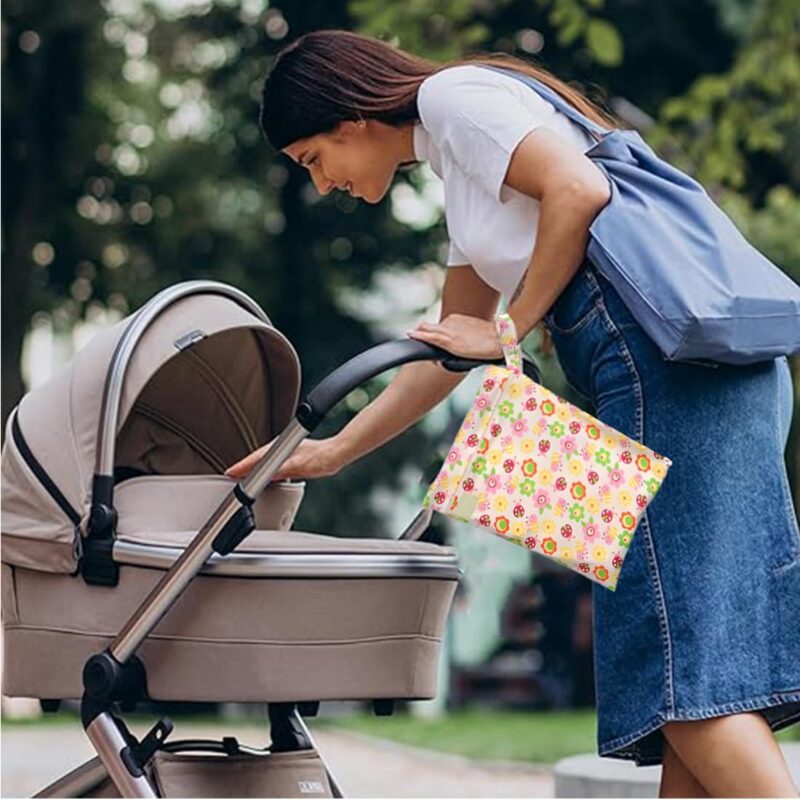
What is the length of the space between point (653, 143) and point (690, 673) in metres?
5.64

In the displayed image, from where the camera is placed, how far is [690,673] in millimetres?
2375

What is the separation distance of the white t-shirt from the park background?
25.4 ft

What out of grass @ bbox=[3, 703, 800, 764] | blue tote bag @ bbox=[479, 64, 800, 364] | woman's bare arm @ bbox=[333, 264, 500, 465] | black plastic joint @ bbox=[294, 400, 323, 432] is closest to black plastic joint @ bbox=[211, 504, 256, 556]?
black plastic joint @ bbox=[294, 400, 323, 432]

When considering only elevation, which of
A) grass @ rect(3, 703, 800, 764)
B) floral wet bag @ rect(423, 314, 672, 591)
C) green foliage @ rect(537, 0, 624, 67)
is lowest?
grass @ rect(3, 703, 800, 764)

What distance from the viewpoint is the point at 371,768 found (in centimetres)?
725

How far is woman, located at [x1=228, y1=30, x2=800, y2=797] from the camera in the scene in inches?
93.8

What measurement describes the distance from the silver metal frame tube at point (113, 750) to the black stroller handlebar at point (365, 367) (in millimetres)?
561

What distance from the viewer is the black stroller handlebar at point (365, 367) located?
244cm

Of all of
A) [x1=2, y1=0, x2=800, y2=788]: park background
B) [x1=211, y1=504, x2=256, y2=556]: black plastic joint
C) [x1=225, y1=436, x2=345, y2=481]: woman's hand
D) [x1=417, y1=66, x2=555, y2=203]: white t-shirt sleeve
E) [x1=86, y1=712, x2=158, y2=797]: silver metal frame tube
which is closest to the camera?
[x1=417, y1=66, x2=555, y2=203]: white t-shirt sleeve

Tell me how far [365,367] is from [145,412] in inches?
31.7

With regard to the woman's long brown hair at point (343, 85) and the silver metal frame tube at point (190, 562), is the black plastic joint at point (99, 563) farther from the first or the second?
the woman's long brown hair at point (343, 85)

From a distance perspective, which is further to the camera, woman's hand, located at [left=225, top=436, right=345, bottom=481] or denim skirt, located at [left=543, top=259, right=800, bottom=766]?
woman's hand, located at [left=225, top=436, right=345, bottom=481]

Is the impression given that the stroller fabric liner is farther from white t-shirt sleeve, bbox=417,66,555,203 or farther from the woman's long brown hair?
white t-shirt sleeve, bbox=417,66,555,203

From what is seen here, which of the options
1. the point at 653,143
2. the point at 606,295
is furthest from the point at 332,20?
the point at 606,295
